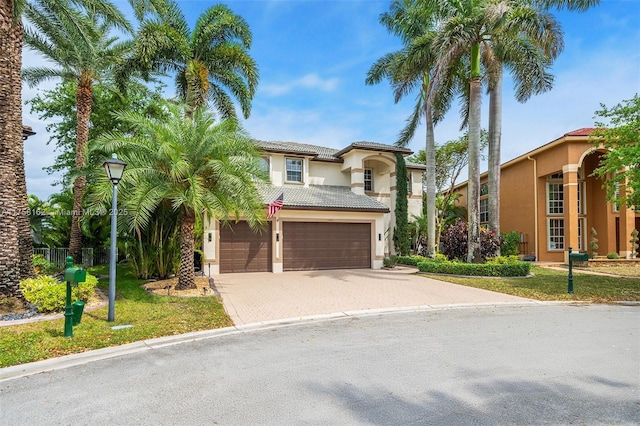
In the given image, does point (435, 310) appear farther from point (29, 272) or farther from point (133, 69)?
point (133, 69)

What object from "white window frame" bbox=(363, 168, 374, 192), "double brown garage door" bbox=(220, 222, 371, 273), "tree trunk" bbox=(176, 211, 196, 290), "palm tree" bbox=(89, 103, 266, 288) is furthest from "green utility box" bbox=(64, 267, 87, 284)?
"white window frame" bbox=(363, 168, 374, 192)

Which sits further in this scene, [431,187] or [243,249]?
[431,187]

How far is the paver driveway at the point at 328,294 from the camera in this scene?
9.80 meters

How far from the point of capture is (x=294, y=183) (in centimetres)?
2122

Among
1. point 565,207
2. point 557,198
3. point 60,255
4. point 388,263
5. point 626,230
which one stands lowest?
point 388,263

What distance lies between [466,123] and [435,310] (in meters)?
15.2

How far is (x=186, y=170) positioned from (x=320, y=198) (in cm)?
999

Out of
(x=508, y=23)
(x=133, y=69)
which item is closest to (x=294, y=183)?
(x=133, y=69)

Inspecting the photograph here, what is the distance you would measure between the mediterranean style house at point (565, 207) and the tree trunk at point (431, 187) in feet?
28.5

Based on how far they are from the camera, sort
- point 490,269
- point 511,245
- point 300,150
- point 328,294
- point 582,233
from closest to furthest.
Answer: point 328,294
point 490,269
point 300,150
point 582,233
point 511,245

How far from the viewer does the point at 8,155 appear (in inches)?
357

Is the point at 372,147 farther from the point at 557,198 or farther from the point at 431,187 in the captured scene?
the point at 557,198

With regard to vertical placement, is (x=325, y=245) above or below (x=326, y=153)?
below

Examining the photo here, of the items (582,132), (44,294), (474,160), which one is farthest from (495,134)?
(44,294)
